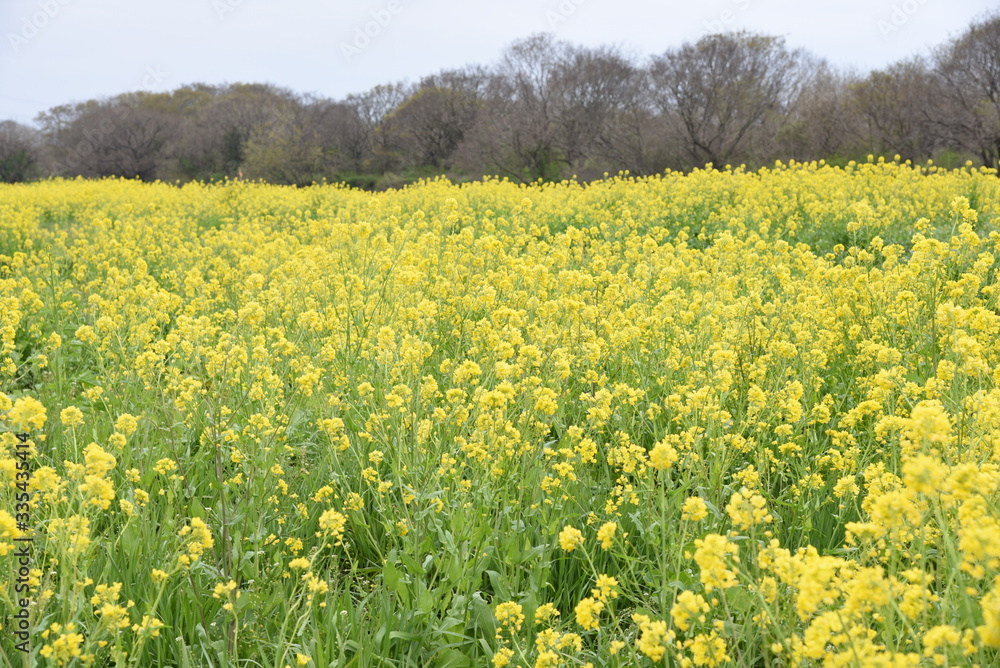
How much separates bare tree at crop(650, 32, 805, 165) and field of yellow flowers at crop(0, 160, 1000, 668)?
62.1 feet

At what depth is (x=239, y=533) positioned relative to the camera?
2369 millimetres

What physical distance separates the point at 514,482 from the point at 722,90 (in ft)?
77.2

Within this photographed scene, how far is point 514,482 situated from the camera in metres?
2.74

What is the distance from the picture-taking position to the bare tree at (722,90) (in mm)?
22672

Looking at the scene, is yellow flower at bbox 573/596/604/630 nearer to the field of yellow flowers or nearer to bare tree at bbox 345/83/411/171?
the field of yellow flowers

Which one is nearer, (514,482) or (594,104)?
(514,482)

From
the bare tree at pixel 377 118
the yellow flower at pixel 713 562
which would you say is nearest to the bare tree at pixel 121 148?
the bare tree at pixel 377 118

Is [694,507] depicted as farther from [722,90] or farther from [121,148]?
[121,148]

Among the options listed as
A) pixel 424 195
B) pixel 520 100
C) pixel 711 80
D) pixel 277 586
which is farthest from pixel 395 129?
pixel 277 586

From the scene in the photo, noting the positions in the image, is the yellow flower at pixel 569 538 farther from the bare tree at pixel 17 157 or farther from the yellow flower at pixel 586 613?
the bare tree at pixel 17 157

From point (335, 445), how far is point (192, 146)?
3958 cm

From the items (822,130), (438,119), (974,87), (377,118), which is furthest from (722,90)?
(377,118)

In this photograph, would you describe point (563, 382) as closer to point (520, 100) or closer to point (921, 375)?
point (921, 375)

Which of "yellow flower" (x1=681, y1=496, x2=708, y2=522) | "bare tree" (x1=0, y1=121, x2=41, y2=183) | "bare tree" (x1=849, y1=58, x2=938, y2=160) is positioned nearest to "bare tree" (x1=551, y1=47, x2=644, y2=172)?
"bare tree" (x1=849, y1=58, x2=938, y2=160)
